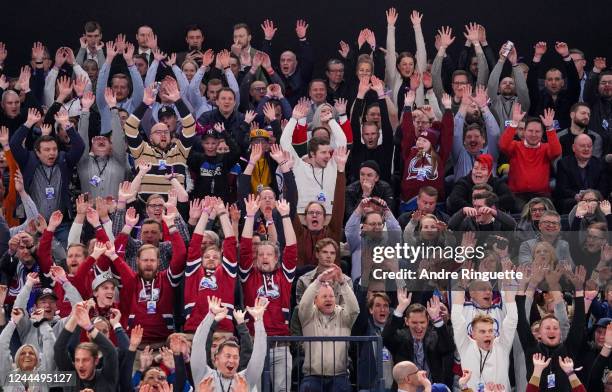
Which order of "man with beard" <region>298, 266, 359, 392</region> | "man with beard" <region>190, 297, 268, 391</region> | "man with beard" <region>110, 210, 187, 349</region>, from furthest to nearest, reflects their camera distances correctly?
1. "man with beard" <region>110, 210, 187, 349</region>
2. "man with beard" <region>298, 266, 359, 392</region>
3. "man with beard" <region>190, 297, 268, 391</region>

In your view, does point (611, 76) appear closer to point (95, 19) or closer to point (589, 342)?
point (589, 342)

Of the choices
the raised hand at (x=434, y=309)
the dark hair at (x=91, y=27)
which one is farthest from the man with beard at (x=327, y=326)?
the dark hair at (x=91, y=27)

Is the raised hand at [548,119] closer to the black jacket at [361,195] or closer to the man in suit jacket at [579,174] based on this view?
the man in suit jacket at [579,174]

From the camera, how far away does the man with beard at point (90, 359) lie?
12789 mm

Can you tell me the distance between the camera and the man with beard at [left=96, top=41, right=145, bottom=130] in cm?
1742

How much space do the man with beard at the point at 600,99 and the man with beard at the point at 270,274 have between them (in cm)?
465

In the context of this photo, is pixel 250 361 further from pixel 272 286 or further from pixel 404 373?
pixel 404 373

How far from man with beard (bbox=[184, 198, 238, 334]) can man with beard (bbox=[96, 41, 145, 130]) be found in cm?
366

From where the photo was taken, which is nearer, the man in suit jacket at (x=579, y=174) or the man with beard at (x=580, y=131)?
the man in suit jacket at (x=579, y=174)

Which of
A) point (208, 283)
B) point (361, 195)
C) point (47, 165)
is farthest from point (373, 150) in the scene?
point (208, 283)

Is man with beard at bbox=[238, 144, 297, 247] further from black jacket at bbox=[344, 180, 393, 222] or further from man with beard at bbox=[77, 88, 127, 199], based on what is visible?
man with beard at bbox=[77, 88, 127, 199]

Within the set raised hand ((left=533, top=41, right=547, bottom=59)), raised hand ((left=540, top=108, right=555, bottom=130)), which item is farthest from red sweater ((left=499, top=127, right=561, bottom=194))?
raised hand ((left=533, top=41, right=547, bottom=59))

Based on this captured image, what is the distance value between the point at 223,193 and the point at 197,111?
5.27 feet

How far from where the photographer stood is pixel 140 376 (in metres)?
13.3
